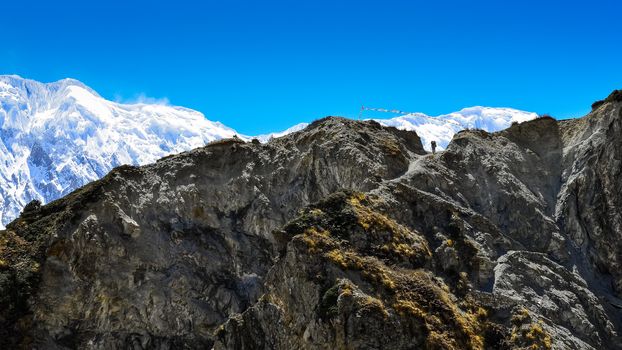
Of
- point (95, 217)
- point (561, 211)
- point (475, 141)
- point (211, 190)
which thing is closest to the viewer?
point (561, 211)

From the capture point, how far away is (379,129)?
39.2m

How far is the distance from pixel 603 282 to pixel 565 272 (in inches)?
117

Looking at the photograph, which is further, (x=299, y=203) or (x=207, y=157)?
(x=207, y=157)

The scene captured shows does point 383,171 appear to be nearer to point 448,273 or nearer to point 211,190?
point 448,273

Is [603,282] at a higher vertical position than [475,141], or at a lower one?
lower

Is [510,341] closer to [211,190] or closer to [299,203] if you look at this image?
[299,203]

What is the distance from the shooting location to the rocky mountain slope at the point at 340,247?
69.1 ft

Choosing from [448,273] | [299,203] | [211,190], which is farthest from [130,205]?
[448,273]

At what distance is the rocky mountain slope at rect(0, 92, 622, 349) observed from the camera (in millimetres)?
21047

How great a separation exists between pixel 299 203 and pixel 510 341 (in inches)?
790

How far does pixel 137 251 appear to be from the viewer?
3812cm

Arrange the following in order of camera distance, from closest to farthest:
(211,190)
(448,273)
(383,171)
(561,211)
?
(448,273), (561,211), (383,171), (211,190)

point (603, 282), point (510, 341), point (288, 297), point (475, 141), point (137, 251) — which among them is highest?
point (475, 141)

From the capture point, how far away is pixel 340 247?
2230 cm
